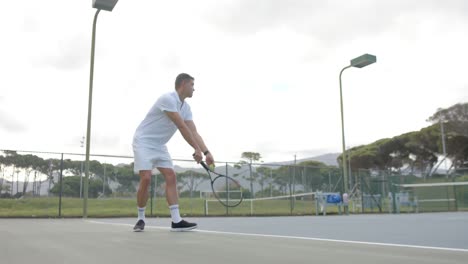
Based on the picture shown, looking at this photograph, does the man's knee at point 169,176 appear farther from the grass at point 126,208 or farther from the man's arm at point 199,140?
the grass at point 126,208

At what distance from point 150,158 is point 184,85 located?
851 millimetres

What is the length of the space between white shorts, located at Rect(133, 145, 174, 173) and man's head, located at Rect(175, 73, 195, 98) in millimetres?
622

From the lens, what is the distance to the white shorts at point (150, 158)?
4.54 m

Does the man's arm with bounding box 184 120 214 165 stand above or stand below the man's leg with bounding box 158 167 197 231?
above

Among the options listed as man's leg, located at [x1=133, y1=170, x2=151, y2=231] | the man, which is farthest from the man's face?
man's leg, located at [x1=133, y1=170, x2=151, y2=231]

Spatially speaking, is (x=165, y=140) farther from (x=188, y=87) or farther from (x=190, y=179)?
(x=190, y=179)

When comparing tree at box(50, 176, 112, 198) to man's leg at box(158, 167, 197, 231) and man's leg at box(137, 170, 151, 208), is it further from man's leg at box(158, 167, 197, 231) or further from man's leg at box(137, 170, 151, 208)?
man's leg at box(158, 167, 197, 231)

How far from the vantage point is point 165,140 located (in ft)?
15.7

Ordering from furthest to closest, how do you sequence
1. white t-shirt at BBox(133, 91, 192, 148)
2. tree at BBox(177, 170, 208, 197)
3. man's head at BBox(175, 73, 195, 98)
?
tree at BBox(177, 170, 208, 197) < man's head at BBox(175, 73, 195, 98) < white t-shirt at BBox(133, 91, 192, 148)

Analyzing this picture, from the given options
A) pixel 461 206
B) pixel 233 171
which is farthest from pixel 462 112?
pixel 233 171

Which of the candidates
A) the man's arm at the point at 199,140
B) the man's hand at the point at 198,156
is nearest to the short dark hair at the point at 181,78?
the man's arm at the point at 199,140

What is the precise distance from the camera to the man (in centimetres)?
452

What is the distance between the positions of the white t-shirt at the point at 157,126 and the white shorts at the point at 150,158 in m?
0.04

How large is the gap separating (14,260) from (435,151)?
52983mm
